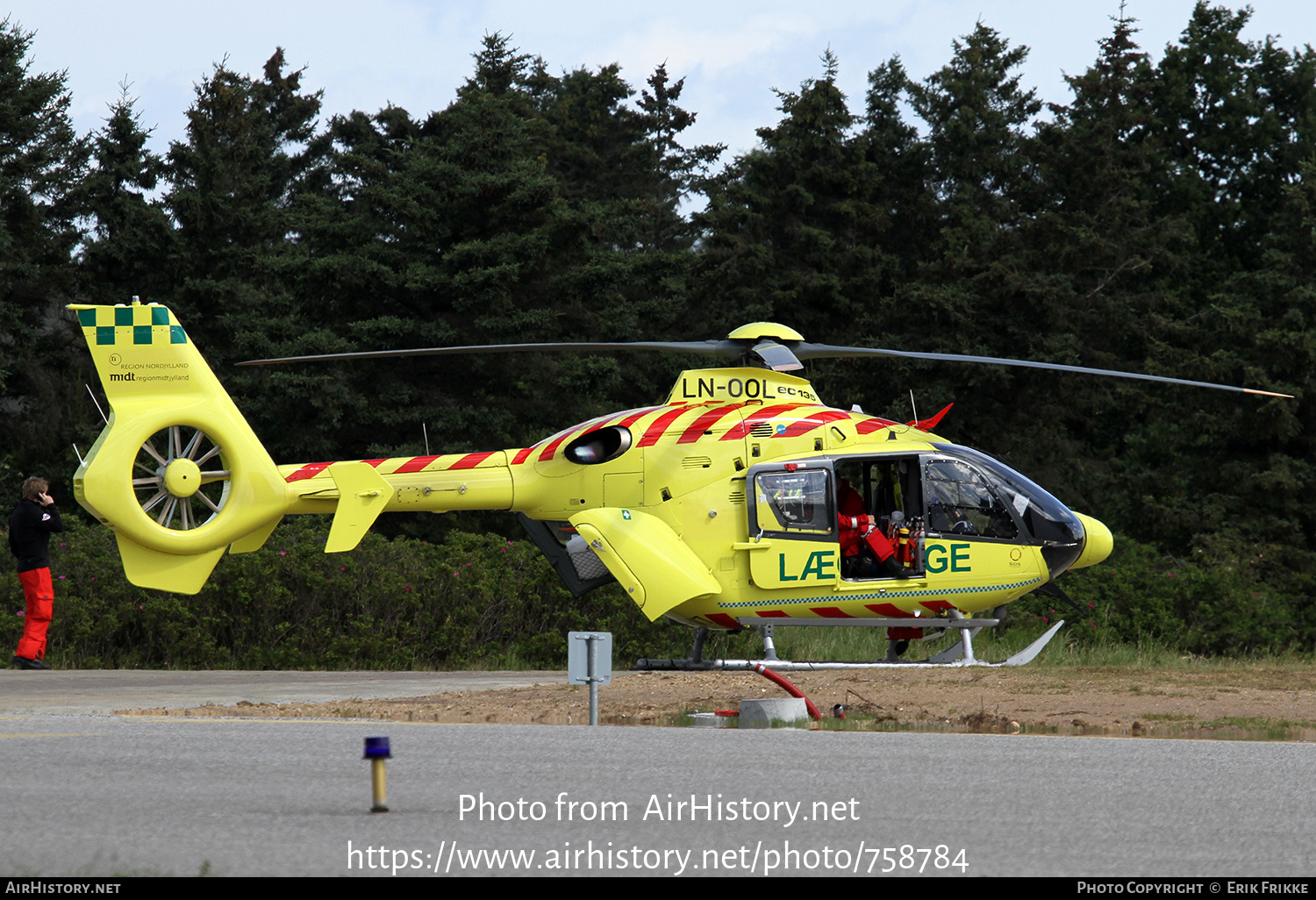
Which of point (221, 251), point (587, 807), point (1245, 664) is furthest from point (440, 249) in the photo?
point (587, 807)

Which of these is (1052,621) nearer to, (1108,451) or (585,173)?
(1108,451)

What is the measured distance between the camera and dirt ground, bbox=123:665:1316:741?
33.9 ft

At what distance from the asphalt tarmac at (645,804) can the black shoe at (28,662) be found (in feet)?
22.1

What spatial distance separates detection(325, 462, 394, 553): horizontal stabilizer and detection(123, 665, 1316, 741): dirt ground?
3480mm

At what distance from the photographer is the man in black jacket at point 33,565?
15625 mm

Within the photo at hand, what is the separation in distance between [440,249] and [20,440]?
11.8 m

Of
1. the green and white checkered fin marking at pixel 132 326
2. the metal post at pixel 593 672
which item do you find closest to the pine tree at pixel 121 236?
the green and white checkered fin marking at pixel 132 326

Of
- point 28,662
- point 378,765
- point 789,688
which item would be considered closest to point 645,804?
A: point 378,765

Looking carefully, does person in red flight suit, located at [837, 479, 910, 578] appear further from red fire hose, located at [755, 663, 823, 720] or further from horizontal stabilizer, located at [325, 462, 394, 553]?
red fire hose, located at [755, 663, 823, 720]

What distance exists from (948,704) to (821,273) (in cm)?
2992

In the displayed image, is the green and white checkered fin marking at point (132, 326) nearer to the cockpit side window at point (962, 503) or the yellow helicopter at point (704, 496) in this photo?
the yellow helicopter at point (704, 496)

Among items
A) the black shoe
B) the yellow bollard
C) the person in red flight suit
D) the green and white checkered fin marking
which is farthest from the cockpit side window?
the yellow bollard

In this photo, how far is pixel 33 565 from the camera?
616 inches

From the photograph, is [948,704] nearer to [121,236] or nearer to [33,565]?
[33,565]
